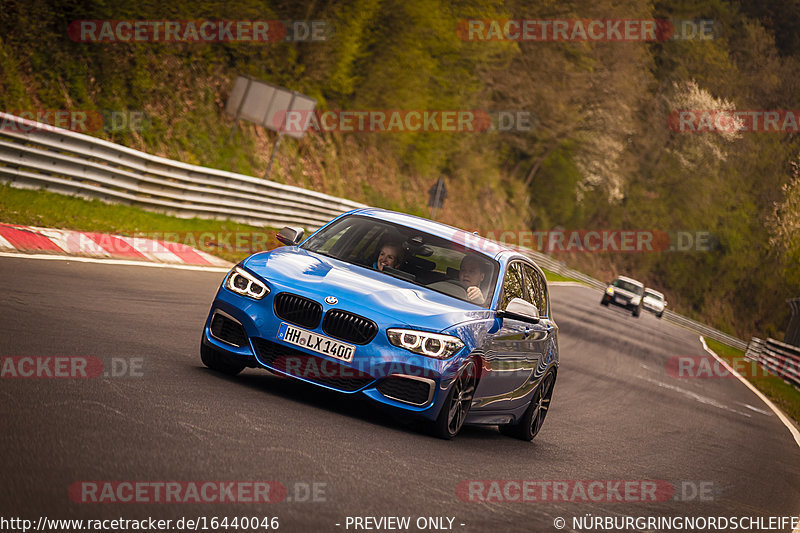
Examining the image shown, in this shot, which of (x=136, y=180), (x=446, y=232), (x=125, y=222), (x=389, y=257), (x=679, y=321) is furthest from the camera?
(x=679, y=321)

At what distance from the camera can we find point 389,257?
851 cm

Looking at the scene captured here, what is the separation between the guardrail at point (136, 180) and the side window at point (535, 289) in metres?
8.98

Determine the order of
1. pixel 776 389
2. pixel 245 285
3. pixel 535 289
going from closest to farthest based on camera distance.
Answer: pixel 245 285
pixel 535 289
pixel 776 389

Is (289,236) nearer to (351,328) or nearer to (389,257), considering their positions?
(389,257)

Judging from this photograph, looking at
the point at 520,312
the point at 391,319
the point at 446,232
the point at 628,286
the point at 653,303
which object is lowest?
the point at 653,303

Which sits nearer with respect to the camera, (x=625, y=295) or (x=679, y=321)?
(x=625, y=295)

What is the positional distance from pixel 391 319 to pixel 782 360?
26.3 metres

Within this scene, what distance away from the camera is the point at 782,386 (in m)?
26.5

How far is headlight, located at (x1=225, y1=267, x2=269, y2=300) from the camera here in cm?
752

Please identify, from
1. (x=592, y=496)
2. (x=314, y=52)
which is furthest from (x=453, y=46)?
(x=592, y=496)

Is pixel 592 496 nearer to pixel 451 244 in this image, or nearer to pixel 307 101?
pixel 451 244

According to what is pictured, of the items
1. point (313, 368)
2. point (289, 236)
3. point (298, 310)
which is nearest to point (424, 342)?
point (313, 368)

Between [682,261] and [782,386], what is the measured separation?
2668 inches

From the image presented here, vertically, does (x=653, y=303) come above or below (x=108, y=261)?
below
